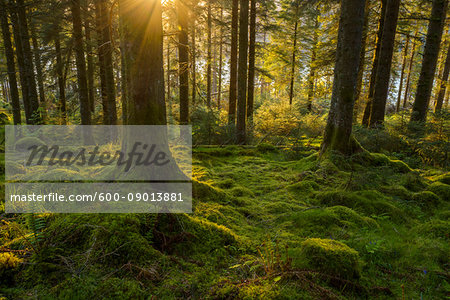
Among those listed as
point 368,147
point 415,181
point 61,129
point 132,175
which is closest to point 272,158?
point 368,147

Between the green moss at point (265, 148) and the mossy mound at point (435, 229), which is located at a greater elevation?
the green moss at point (265, 148)

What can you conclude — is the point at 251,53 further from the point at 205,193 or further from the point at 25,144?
the point at 25,144

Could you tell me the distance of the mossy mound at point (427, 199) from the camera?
4.32 m

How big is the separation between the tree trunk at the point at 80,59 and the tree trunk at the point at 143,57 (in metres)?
8.00

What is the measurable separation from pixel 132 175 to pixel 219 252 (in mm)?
1615

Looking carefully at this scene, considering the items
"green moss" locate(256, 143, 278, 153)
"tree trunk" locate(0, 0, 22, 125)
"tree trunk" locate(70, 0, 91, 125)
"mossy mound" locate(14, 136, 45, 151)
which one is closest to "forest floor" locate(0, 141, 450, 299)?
"green moss" locate(256, 143, 278, 153)

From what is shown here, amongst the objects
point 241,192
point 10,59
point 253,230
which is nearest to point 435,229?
point 253,230

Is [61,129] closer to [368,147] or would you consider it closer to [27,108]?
[27,108]

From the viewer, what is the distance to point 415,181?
522cm

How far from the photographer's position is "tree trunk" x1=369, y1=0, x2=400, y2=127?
9.03 metres

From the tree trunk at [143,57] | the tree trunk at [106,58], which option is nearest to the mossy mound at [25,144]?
the tree trunk at [106,58]

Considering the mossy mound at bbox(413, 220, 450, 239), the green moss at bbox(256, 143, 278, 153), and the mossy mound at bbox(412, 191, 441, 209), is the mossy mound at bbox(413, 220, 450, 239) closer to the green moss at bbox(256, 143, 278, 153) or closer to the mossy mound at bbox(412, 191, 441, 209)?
the mossy mound at bbox(412, 191, 441, 209)

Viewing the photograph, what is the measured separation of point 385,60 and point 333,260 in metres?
10.1

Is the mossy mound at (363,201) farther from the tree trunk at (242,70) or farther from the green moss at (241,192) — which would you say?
the tree trunk at (242,70)
